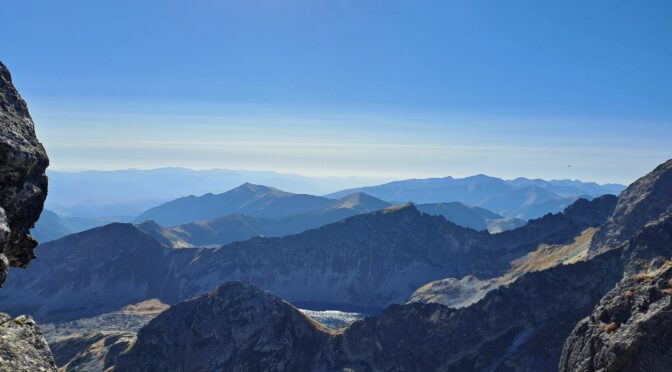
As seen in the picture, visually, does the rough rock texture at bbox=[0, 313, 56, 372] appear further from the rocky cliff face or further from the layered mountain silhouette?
the layered mountain silhouette

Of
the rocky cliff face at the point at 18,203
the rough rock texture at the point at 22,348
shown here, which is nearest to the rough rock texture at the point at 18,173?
the rocky cliff face at the point at 18,203

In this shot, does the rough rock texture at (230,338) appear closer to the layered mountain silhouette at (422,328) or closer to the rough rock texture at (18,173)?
the layered mountain silhouette at (422,328)

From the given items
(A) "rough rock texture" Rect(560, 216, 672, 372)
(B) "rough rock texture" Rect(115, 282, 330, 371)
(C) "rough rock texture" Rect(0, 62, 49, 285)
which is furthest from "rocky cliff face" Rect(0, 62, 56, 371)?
(B) "rough rock texture" Rect(115, 282, 330, 371)

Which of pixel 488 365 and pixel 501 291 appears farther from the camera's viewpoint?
pixel 501 291

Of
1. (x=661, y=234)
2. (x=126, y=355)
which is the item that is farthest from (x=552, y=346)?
(x=126, y=355)

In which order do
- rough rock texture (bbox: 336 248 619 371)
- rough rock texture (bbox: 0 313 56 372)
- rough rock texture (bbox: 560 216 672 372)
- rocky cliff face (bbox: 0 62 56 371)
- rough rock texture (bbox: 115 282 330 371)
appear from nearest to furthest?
rough rock texture (bbox: 0 313 56 372)
rocky cliff face (bbox: 0 62 56 371)
rough rock texture (bbox: 560 216 672 372)
rough rock texture (bbox: 336 248 619 371)
rough rock texture (bbox: 115 282 330 371)

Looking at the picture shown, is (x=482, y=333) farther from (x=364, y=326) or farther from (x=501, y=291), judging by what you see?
(x=364, y=326)
